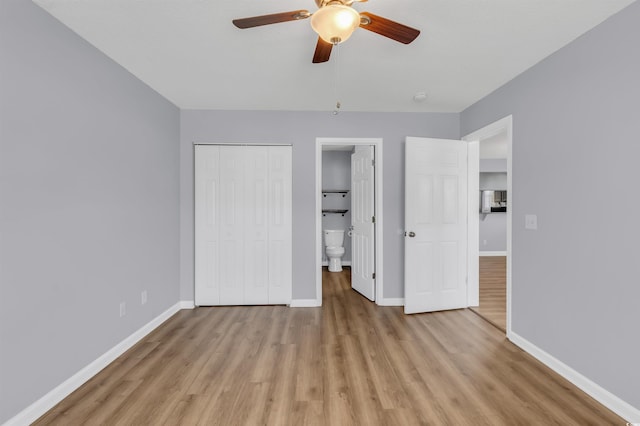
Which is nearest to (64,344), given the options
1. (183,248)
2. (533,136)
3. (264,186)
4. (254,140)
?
(183,248)

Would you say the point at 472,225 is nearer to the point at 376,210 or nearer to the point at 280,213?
the point at 376,210

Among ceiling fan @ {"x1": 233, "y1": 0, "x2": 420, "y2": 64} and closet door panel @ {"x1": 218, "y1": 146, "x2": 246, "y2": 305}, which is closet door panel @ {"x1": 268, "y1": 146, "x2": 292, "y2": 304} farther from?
ceiling fan @ {"x1": 233, "y1": 0, "x2": 420, "y2": 64}

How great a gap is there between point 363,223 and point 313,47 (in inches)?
94.3

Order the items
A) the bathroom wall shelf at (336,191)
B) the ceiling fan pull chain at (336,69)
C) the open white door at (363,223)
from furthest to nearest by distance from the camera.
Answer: the bathroom wall shelf at (336,191)
the open white door at (363,223)
the ceiling fan pull chain at (336,69)

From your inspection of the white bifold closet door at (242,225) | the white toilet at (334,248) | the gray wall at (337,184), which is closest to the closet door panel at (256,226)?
the white bifold closet door at (242,225)

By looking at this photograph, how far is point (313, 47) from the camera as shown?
7.13 feet

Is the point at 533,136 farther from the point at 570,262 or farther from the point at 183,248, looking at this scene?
the point at 183,248

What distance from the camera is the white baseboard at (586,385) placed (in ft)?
5.47

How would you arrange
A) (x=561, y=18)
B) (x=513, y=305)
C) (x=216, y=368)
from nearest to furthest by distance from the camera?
(x=561, y=18), (x=216, y=368), (x=513, y=305)

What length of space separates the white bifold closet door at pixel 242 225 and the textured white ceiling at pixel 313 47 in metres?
0.71

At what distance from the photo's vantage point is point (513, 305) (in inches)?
104

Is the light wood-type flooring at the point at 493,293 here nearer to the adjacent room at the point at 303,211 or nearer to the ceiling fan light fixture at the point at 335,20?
the adjacent room at the point at 303,211

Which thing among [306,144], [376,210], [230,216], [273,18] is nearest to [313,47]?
[273,18]

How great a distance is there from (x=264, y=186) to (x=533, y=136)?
284 centimetres
